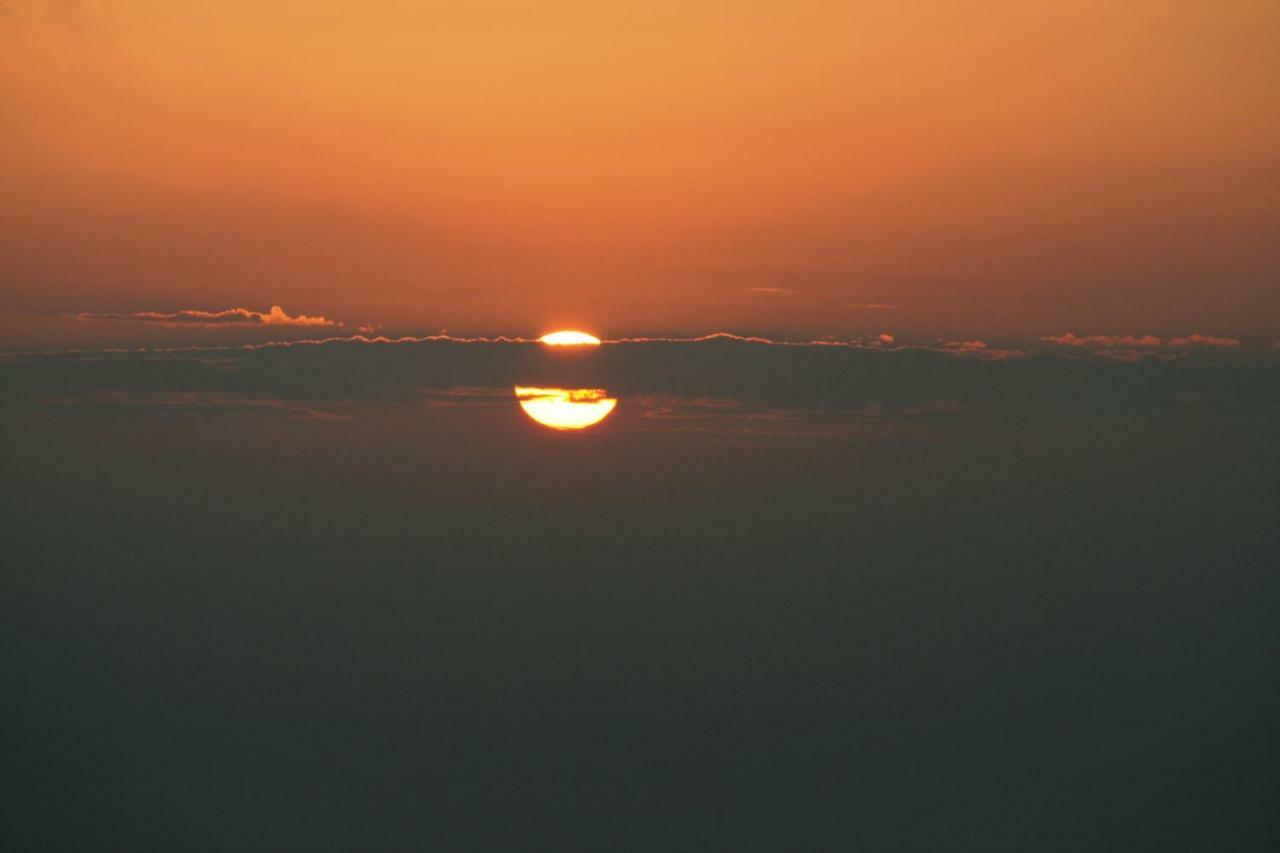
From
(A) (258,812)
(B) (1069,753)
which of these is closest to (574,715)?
(A) (258,812)

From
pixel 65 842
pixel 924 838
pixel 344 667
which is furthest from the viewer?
pixel 344 667

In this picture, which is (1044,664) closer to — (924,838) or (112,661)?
(924,838)

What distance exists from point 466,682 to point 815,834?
33132mm

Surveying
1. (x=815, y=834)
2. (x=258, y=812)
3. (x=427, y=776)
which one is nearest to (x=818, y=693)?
(x=815, y=834)

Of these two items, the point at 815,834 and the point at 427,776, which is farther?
the point at 427,776

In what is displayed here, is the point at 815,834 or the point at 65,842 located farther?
the point at 815,834

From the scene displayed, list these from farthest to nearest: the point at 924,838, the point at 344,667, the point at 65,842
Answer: the point at 344,667, the point at 924,838, the point at 65,842

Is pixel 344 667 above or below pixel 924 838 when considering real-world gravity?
above

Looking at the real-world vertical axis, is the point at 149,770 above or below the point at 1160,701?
below

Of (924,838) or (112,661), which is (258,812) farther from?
(924,838)

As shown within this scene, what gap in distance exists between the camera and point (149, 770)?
10544 cm

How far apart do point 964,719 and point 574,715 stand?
113 ft

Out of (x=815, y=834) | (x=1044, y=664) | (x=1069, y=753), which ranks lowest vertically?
(x=815, y=834)

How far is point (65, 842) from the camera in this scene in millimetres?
92312
